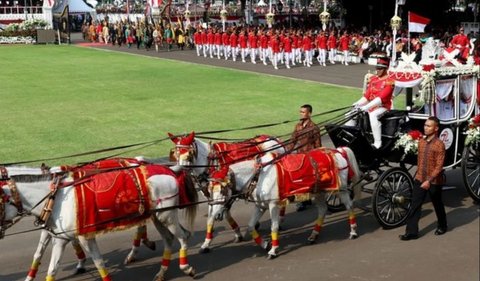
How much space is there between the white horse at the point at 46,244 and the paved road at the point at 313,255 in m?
0.13

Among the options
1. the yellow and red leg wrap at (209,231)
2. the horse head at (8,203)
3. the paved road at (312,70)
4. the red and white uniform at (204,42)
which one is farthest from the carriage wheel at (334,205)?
the red and white uniform at (204,42)

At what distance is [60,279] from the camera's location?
7.36m

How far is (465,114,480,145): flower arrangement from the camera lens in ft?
30.6

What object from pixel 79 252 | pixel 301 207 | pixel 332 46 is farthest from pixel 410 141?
pixel 332 46

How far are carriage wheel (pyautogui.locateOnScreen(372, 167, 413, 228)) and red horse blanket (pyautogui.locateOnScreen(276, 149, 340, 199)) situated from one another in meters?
0.77

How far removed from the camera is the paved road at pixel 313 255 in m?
7.13

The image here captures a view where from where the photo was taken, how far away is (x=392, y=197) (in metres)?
8.66

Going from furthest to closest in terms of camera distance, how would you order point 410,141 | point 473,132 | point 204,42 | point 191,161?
point 204,42 → point 473,132 → point 410,141 → point 191,161

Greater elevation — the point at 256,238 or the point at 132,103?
the point at 132,103

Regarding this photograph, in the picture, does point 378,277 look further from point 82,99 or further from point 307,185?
point 82,99

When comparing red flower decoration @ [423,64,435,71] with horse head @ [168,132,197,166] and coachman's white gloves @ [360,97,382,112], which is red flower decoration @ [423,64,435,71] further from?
horse head @ [168,132,197,166]

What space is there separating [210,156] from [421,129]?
3.64 meters

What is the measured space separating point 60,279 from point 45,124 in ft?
31.9

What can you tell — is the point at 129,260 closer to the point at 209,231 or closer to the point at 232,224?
the point at 209,231
